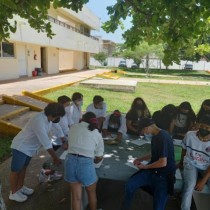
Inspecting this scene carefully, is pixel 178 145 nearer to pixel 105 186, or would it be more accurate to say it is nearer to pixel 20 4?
pixel 105 186

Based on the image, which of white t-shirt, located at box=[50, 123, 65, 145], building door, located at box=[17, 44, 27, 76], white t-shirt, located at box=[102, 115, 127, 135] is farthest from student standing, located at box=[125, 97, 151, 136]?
building door, located at box=[17, 44, 27, 76]

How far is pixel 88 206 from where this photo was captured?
4098 millimetres

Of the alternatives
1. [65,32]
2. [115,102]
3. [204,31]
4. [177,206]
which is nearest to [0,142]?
[177,206]

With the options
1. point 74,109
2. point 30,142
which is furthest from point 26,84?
point 30,142

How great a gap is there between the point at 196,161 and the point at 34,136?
7.47 ft

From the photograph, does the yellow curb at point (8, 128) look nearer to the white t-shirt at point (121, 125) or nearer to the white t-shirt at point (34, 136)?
the white t-shirt at point (121, 125)

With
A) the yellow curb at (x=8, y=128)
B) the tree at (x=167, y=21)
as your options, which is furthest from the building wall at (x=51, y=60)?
the tree at (x=167, y=21)

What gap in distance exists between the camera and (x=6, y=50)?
57.5 ft

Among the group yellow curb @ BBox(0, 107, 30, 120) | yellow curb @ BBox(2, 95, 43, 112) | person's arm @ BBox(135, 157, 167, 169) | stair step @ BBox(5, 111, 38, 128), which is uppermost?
person's arm @ BBox(135, 157, 167, 169)

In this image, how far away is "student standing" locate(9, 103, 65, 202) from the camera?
3.84 m

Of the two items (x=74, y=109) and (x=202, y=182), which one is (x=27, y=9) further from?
(x=202, y=182)

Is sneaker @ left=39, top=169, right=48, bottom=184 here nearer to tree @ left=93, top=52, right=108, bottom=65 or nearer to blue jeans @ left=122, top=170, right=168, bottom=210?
blue jeans @ left=122, top=170, right=168, bottom=210

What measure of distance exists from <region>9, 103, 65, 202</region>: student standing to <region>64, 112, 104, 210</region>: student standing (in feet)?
1.66

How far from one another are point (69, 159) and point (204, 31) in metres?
4.13
